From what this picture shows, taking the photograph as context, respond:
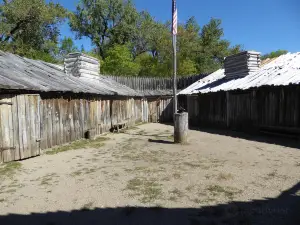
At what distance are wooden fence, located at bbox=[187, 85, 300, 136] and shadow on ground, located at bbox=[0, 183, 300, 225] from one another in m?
9.25

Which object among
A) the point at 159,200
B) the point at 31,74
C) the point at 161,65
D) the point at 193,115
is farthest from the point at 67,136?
the point at 161,65

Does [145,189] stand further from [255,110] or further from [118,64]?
[118,64]

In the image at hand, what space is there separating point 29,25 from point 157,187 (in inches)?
1213

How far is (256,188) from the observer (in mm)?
6098

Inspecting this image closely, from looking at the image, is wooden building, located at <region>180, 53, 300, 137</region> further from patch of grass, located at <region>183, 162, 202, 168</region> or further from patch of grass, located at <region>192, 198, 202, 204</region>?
patch of grass, located at <region>192, 198, 202, 204</region>

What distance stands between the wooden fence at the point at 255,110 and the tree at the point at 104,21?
1136 inches

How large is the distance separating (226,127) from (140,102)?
29.5 ft

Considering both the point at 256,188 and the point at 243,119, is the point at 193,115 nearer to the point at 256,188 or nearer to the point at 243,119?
the point at 243,119

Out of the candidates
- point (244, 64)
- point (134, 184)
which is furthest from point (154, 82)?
point (134, 184)

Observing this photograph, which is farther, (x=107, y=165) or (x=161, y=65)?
(x=161, y=65)

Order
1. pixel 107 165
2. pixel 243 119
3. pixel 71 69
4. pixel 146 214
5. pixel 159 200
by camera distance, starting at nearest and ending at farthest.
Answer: pixel 146 214 → pixel 159 200 → pixel 107 165 → pixel 243 119 → pixel 71 69

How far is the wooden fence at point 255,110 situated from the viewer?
13398mm

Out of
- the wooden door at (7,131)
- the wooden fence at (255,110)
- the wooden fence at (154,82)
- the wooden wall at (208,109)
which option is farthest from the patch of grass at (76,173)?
the wooden fence at (154,82)

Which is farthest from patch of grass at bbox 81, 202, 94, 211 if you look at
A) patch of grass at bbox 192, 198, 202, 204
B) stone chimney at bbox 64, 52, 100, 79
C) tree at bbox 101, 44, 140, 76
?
tree at bbox 101, 44, 140, 76
